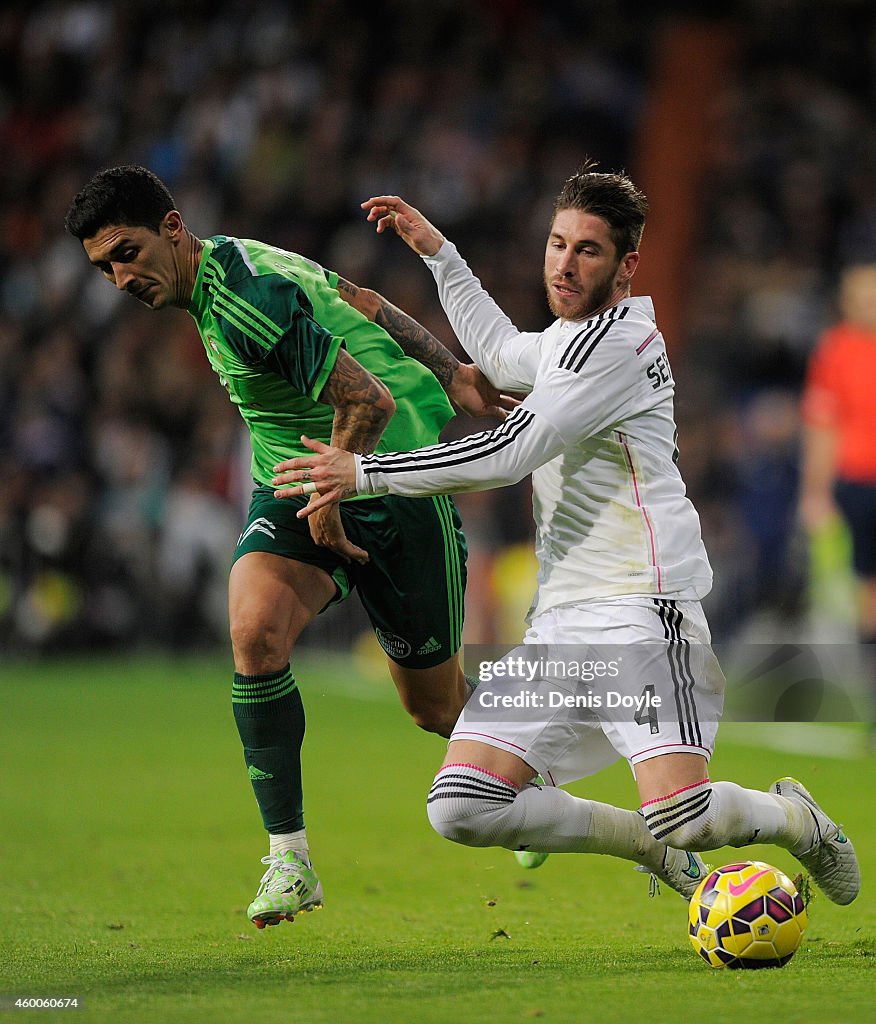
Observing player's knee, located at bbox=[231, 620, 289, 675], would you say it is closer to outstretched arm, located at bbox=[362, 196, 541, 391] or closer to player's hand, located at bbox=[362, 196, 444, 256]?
outstretched arm, located at bbox=[362, 196, 541, 391]

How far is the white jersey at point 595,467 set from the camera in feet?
13.9

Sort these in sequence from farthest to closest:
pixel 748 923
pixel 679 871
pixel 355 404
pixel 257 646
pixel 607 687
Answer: pixel 679 871
pixel 257 646
pixel 355 404
pixel 607 687
pixel 748 923

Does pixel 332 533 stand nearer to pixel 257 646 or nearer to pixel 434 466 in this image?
pixel 257 646

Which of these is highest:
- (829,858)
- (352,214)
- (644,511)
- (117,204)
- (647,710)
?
(352,214)

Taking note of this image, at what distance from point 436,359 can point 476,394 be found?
0.18m

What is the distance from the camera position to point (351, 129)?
15.8m

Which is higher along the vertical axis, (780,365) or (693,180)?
(693,180)

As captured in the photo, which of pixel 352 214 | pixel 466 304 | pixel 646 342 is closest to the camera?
pixel 646 342

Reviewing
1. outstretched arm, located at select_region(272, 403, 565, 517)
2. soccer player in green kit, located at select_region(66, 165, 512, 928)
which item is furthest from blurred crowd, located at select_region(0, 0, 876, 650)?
outstretched arm, located at select_region(272, 403, 565, 517)

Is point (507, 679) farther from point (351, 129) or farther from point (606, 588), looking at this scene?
point (351, 129)

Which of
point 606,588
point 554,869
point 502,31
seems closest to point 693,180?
point 502,31

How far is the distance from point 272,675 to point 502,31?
524 inches

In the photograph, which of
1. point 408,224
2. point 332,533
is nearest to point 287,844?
point 332,533

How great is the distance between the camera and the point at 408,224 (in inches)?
209
